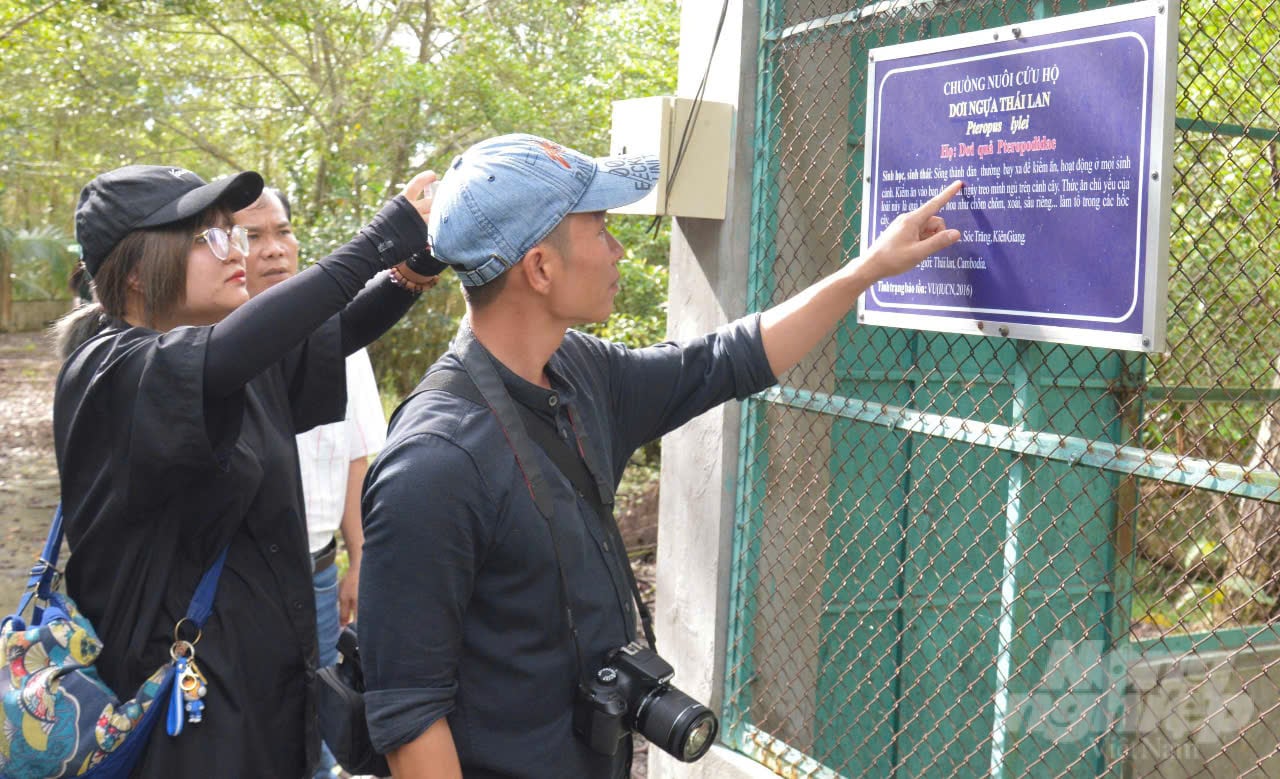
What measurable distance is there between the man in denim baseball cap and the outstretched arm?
48cm

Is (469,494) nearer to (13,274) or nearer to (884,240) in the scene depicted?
(884,240)

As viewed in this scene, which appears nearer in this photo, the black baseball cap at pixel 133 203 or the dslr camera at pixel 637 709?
the dslr camera at pixel 637 709

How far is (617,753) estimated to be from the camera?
A: 2.30m

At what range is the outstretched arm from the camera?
2.50 metres

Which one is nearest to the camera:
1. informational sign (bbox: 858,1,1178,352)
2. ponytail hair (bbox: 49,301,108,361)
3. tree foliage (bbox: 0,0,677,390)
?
informational sign (bbox: 858,1,1178,352)

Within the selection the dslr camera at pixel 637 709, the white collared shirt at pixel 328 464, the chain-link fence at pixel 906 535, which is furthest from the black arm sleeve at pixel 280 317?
the chain-link fence at pixel 906 535

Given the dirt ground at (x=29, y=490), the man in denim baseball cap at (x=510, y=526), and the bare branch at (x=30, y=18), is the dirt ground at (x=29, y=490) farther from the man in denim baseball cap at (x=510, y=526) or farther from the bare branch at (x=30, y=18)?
the bare branch at (x=30, y=18)

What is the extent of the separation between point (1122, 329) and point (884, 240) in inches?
20.3

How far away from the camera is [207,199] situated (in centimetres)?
256

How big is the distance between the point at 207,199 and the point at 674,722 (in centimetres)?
149

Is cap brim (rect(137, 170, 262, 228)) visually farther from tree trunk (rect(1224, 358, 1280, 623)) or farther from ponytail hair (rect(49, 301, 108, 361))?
tree trunk (rect(1224, 358, 1280, 623))

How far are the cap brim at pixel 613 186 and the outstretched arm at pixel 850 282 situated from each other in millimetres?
485

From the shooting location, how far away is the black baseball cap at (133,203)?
2.55 meters

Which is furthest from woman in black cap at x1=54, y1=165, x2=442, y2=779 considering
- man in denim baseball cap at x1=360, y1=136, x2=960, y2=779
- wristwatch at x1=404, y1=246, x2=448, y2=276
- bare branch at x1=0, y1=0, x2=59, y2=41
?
bare branch at x1=0, y1=0, x2=59, y2=41
